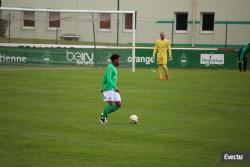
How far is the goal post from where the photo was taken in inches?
1548

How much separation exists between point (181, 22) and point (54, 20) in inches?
707

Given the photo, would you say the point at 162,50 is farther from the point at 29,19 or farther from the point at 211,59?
the point at 211,59

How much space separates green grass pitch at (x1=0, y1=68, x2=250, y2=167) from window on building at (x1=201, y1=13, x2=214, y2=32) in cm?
2377

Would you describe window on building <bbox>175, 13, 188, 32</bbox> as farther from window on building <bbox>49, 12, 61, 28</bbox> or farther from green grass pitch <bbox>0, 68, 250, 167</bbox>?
green grass pitch <bbox>0, 68, 250, 167</bbox>

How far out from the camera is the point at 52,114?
65.4 ft

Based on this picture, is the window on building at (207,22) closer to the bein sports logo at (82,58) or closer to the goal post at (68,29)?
the goal post at (68,29)

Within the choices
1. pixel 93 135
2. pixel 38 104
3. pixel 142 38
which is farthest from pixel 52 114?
pixel 142 38

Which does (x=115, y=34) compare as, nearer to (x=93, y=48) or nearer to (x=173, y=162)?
(x=93, y=48)

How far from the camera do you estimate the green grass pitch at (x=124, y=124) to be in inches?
537

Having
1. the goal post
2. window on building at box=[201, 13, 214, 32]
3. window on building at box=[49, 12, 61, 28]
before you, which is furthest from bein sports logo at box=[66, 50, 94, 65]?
window on building at box=[201, 13, 214, 32]

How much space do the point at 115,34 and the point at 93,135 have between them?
2658cm

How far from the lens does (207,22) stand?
184 ft

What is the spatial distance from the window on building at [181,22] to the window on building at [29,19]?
59.4 ft

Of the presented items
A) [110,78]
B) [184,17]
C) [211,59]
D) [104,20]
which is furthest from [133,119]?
[184,17]
